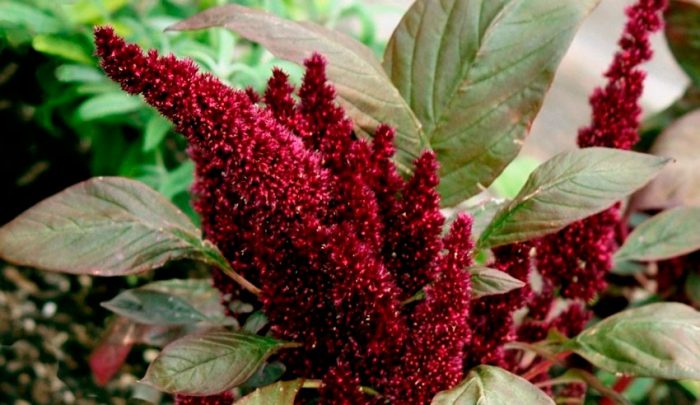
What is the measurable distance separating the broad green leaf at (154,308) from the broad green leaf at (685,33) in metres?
0.82

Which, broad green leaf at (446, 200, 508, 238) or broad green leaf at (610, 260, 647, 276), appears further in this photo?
broad green leaf at (610, 260, 647, 276)

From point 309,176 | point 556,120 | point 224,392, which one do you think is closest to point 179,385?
point 224,392

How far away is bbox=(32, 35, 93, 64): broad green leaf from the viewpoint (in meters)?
1.18

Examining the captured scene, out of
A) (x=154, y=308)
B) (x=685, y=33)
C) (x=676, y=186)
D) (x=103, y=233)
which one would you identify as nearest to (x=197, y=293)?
(x=154, y=308)

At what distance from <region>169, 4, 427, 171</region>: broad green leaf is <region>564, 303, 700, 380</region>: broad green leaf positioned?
22 cm

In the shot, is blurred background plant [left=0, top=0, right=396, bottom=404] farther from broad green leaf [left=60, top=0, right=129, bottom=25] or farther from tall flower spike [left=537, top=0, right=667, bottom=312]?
tall flower spike [left=537, top=0, right=667, bottom=312]

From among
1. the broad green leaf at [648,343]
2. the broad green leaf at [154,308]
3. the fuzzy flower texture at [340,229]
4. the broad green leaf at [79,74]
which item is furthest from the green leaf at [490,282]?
the broad green leaf at [79,74]

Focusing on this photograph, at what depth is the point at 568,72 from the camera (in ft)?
8.06

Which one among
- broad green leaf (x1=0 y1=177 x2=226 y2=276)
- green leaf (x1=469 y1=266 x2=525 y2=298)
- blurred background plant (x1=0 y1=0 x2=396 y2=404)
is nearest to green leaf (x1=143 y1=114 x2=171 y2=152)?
blurred background plant (x1=0 y1=0 x2=396 y2=404)

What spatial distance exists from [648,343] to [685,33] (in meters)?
0.72

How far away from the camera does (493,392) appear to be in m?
0.65

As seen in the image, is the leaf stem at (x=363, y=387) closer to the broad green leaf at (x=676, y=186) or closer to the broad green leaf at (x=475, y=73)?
the broad green leaf at (x=475, y=73)

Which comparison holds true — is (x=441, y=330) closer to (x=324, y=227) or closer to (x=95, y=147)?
(x=324, y=227)

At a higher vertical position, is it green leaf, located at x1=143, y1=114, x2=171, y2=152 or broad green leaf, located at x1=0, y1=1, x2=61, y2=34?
broad green leaf, located at x1=0, y1=1, x2=61, y2=34
